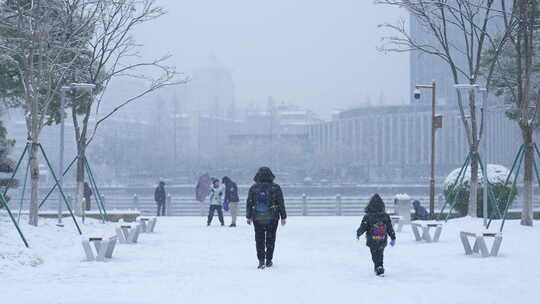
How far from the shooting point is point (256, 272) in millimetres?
12117

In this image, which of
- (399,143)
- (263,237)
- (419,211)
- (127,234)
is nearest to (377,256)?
(263,237)

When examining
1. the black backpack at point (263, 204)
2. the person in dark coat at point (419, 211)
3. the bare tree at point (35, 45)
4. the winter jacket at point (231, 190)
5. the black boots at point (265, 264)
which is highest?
the bare tree at point (35, 45)

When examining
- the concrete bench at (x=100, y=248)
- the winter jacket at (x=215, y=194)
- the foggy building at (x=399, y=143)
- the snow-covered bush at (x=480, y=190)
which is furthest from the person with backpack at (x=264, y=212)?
the foggy building at (x=399, y=143)

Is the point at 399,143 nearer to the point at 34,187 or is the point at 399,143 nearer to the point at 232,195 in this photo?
the point at 232,195

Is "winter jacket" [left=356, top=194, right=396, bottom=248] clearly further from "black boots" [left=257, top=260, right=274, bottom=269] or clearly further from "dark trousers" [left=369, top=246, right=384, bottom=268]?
"black boots" [left=257, top=260, right=274, bottom=269]

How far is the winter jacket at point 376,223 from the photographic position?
39.3 ft

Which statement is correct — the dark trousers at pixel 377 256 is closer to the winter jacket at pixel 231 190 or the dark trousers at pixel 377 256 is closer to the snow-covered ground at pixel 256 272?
the snow-covered ground at pixel 256 272

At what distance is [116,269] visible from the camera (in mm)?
12484

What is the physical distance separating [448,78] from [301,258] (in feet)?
366

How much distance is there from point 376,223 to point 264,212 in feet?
5.90

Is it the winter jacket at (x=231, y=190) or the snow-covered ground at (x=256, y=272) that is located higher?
the winter jacket at (x=231, y=190)

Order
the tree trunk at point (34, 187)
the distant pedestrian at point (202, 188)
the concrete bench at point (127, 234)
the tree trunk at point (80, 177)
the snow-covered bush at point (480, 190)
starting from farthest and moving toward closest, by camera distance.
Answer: the distant pedestrian at point (202, 188) → the snow-covered bush at point (480, 190) → the tree trunk at point (80, 177) → the tree trunk at point (34, 187) → the concrete bench at point (127, 234)

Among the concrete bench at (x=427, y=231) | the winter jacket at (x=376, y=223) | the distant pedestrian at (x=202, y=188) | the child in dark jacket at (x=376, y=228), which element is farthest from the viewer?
the distant pedestrian at (x=202, y=188)

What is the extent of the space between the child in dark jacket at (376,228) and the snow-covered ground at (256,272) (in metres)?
0.43
